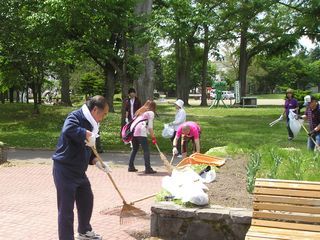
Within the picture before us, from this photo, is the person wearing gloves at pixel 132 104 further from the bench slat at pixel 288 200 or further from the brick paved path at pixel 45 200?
the bench slat at pixel 288 200

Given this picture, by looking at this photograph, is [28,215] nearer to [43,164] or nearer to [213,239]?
[213,239]

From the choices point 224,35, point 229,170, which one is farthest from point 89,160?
point 224,35

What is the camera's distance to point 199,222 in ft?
19.1

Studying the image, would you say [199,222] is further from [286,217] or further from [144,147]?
[144,147]

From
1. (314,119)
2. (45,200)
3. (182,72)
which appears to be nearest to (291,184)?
(45,200)

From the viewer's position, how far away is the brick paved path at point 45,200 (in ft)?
21.4

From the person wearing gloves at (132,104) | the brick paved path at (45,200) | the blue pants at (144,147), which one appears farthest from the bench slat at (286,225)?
the person wearing gloves at (132,104)

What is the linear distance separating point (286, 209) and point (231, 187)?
72.9 inches

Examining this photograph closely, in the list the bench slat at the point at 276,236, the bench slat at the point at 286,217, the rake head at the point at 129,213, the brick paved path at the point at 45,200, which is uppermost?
the bench slat at the point at 286,217

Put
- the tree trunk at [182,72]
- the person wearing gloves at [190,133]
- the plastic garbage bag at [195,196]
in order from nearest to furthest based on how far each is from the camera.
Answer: the plastic garbage bag at [195,196] < the person wearing gloves at [190,133] < the tree trunk at [182,72]

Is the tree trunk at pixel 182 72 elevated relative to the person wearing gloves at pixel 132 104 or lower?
elevated

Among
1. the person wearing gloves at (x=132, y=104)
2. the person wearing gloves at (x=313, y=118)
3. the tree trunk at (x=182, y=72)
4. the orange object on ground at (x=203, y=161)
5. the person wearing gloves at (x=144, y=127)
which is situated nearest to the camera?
the orange object on ground at (x=203, y=161)

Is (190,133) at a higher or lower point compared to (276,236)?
higher

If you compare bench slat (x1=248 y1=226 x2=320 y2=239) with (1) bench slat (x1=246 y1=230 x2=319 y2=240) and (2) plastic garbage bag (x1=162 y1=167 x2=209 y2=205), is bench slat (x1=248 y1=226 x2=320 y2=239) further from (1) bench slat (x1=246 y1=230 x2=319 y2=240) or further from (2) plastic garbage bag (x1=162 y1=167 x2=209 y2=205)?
(2) plastic garbage bag (x1=162 y1=167 x2=209 y2=205)
